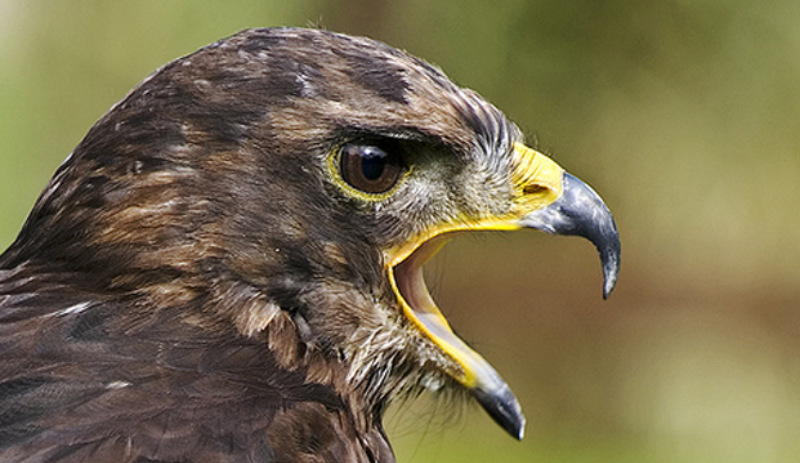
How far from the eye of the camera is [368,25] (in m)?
8.14

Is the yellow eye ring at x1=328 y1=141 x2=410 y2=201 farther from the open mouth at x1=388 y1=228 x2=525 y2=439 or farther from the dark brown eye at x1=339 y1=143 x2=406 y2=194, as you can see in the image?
the open mouth at x1=388 y1=228 x2=525 y2=439

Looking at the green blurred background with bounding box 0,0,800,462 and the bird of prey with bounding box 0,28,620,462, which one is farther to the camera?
the green blurred background with bounding box 0,0,800,462

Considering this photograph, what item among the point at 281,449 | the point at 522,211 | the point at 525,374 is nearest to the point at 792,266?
the point at 525,374

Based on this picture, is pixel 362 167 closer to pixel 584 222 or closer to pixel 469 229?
pixel 469 229

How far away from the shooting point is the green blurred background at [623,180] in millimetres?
8062

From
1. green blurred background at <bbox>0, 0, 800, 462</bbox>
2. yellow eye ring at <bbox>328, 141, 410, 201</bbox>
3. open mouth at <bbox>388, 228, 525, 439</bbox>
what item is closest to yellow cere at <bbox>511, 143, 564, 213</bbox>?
open mouth at <bbox>388, 228, 525, 439</bbox>

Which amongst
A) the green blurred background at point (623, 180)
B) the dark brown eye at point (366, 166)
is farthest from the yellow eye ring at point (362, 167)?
the green blurred background at point (623, 180)

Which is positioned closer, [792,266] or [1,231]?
[1,231]

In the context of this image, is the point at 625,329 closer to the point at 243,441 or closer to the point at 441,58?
the point at 441,58

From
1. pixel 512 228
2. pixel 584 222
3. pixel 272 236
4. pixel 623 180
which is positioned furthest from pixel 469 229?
pixel 623 180

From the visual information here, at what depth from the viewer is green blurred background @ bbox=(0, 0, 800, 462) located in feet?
26.5

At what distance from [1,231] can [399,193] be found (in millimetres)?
5714

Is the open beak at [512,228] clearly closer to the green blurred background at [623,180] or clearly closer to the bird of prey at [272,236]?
the bird of prey at [272,236]

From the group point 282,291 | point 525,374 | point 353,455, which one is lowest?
point 525,374
